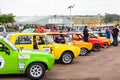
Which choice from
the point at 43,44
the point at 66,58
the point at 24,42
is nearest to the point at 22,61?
the point at 24,42

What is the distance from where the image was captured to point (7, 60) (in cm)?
1073

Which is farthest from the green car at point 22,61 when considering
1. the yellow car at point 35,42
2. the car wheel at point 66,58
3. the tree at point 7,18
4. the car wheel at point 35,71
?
the tree at point 7,18

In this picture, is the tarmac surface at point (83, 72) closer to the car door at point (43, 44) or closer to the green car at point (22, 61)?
the green car at point (22, 61)

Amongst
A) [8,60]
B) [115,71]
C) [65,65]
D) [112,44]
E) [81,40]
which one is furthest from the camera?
[112,44]

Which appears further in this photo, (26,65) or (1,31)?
(1,31)

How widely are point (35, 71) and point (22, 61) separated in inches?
22.2

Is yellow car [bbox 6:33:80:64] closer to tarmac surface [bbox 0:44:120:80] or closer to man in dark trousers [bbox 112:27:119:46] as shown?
tarmac surface [bbox 0:44:120:80]

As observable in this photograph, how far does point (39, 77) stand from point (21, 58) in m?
0.89

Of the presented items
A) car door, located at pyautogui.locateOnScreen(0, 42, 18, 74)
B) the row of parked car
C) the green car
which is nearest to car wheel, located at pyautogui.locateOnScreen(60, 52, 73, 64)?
the row of parked car

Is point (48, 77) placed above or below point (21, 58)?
below

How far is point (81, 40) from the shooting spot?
67.7ft

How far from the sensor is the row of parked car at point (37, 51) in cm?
1083

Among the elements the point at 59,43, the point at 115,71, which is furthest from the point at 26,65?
the point at 59,43

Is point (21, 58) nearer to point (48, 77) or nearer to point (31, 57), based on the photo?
point (31, 57)
